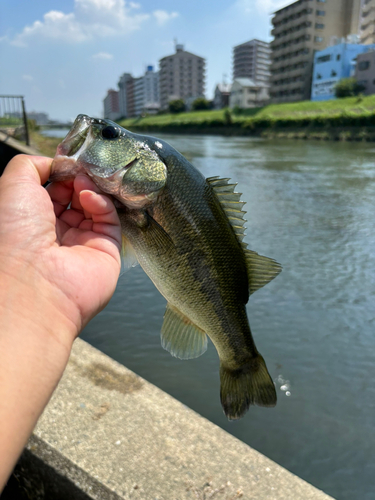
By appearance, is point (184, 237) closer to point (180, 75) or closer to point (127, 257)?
point (127, 257)

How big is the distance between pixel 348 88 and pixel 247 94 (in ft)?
103

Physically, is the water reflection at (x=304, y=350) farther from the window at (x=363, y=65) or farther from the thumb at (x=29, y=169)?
the window at (x=363, y=65)

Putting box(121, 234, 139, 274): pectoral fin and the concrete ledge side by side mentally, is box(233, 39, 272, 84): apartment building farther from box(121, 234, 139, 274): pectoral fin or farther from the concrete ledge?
box(121, 234, 139, 274): pectoral fin

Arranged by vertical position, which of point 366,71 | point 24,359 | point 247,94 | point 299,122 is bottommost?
point 24,359

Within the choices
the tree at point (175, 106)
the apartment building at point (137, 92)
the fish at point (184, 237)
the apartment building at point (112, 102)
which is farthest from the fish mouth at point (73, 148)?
the apartment building at point (112, 102)

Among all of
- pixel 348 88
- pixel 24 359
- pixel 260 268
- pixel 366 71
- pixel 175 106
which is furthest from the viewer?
pixel 175 106

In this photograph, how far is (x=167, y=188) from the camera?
1626 mm

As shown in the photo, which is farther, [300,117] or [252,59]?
[252,59]

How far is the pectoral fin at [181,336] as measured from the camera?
177cm

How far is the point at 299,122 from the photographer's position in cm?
4347

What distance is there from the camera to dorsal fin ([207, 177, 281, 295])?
1.68 metres

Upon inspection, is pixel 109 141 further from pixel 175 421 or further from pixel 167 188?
pixel 175 421

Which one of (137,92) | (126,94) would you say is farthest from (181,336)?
(137,92)

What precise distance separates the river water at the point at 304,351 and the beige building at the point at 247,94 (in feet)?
255
